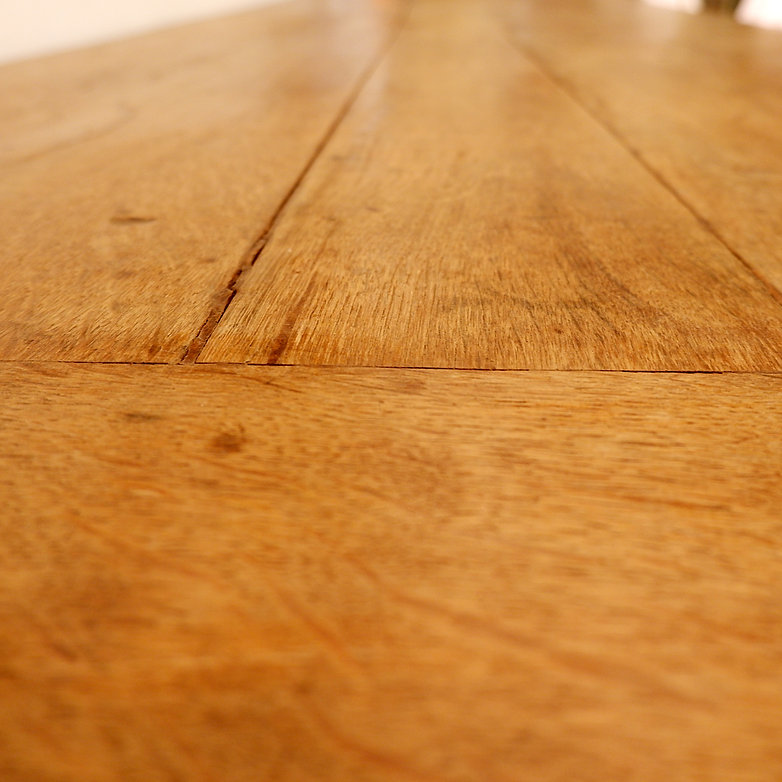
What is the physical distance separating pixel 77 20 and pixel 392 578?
1.28 m

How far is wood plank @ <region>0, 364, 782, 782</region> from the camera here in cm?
14

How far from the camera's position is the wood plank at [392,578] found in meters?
0.14

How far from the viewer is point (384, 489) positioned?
21cm

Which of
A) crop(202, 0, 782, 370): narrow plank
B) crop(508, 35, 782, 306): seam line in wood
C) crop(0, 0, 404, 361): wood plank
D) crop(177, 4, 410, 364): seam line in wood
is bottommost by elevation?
crop(0, 0, 404, 361): wood plank

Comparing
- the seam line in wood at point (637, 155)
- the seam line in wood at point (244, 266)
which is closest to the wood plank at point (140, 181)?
the seam line in wood at point (244, 266)

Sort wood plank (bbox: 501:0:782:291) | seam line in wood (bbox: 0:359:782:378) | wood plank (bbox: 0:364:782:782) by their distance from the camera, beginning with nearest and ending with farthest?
wood plank (bbox: 0:364:782:782) < seam line in wood (bbox: 0:359:782:378) < wood plank (bbox: 501:0:782:291)

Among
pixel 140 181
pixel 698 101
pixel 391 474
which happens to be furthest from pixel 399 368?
pixel 698 101

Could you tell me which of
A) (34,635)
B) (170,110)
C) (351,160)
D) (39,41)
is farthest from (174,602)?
(39,41)

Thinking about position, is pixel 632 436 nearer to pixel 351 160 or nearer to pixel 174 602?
pixel 174 602

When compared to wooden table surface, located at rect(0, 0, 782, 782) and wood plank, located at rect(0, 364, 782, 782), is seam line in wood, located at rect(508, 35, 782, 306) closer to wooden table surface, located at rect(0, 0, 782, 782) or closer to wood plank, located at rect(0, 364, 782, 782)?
wooden table surface, located at rect(0, 0, 782, 782)

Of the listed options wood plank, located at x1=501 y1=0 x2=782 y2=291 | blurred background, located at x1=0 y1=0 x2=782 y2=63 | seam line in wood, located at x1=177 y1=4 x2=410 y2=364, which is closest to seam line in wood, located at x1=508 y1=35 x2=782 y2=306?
wood plank, located at x1=501 y1=0 x2=782 y2=291

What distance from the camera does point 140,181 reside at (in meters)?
0.50

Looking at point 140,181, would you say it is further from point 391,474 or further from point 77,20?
point 77,20

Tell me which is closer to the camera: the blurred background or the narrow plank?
→ the narrow plank
